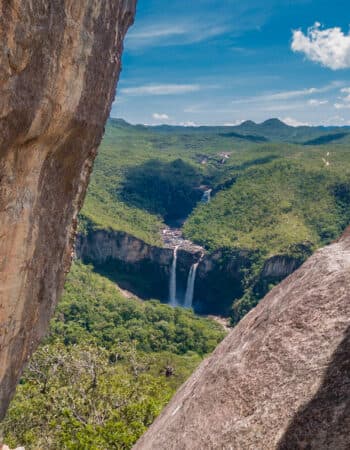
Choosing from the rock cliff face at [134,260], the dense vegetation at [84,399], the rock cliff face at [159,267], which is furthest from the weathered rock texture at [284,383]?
the rock cliff face at [134,260]

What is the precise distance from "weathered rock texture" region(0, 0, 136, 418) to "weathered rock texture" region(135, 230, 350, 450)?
3.25m

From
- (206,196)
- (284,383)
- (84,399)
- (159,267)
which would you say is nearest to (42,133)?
(284,383)

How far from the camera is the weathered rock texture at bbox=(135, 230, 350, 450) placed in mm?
4834

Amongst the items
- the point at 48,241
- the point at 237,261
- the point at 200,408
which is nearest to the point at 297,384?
the point at 200,408

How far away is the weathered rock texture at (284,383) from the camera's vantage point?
483cm

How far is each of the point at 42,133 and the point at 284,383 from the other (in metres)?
4.95

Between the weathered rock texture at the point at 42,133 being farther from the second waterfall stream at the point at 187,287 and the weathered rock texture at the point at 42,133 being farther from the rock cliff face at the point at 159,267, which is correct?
the second waterfall stream at the point at 187,287

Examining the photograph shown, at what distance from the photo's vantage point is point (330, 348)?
5.34 metres

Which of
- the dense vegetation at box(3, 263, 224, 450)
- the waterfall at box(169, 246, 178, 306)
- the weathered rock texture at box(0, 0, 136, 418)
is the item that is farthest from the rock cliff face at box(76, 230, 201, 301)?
the weathered rock texture at box(0, 0, 136, 418)

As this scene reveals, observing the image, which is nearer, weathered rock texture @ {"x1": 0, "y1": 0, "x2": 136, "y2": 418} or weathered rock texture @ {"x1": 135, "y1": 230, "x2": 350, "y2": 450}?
weathered rock texture @ {"x1": 135, "y1": 230, "x2": 350, "y2": 450}

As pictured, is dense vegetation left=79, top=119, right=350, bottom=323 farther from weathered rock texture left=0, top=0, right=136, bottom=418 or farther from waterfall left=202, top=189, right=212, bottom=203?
weathered rock texture left=0, top=0, right=136, bottom=418

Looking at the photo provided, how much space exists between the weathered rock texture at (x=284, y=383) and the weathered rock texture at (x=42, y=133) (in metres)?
3.25

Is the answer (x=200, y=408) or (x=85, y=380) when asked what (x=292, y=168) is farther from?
(x=200, y=408)

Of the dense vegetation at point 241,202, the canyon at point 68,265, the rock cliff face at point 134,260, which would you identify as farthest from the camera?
the rock cliff face at point 134,260
